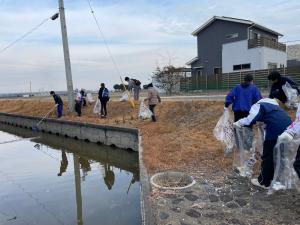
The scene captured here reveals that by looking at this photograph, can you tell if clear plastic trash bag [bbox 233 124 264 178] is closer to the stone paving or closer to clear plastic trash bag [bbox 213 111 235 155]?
the stone paving

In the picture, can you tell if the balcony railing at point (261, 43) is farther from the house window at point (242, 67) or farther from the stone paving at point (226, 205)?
the stone paving at point (226, 205)

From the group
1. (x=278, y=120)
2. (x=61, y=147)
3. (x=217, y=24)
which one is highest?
(x=217, y=24)

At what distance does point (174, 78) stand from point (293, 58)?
1815 centimetres

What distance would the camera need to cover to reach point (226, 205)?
16.1 feet

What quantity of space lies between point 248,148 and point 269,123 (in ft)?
A: 3.74

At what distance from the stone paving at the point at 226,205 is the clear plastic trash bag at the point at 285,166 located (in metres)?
0.22

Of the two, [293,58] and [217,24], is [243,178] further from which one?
[293,58]

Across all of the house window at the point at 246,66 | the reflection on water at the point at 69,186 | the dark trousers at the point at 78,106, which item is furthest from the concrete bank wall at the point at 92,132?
the house window at the point at 246,66

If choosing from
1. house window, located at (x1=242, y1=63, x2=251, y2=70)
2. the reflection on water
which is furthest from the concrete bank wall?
house window, located at (x1=242, y1=63, x2=251, y2=70)

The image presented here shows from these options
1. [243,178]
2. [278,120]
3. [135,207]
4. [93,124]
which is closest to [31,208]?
[135,207]

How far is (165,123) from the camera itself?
13.2 meters

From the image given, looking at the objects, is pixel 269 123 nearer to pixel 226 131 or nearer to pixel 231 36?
pixel 226 131

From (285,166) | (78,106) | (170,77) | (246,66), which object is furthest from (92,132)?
(246,66)

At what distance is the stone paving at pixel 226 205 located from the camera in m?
4.41
